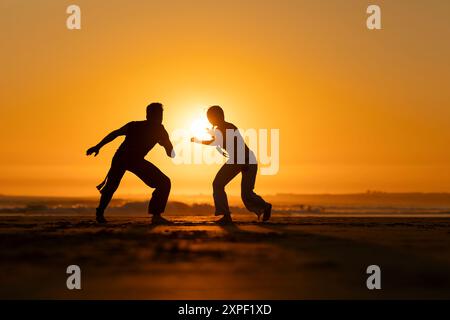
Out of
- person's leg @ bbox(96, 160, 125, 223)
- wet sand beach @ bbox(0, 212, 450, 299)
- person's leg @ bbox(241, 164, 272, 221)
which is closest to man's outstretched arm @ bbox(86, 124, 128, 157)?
person's leg @ bbox(96, 160, 125, 223)

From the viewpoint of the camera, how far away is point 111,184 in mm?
17562

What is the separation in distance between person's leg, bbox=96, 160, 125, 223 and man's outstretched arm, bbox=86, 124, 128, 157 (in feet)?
1.98

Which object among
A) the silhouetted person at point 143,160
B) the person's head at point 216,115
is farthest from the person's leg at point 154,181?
the person's head at point 216,115

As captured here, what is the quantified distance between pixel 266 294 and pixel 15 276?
2394 millimetres

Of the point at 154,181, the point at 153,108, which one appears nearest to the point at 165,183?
the point at 154,181

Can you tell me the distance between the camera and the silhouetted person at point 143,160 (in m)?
17.4

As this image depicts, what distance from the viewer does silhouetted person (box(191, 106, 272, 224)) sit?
57.3ft

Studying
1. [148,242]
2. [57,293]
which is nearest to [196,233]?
[148,242]

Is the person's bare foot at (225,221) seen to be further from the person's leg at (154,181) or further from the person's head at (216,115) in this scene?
the person's head at (216,115)

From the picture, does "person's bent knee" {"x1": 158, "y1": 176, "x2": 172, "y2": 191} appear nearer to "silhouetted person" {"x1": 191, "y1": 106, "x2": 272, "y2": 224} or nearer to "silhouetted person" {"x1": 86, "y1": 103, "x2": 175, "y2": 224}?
"silhouetted person" {"x1": 86, "y1": 103, "x2": 175, "y2": 224}

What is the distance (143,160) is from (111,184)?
785mm

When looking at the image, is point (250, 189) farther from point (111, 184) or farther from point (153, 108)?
point (111, 184)
